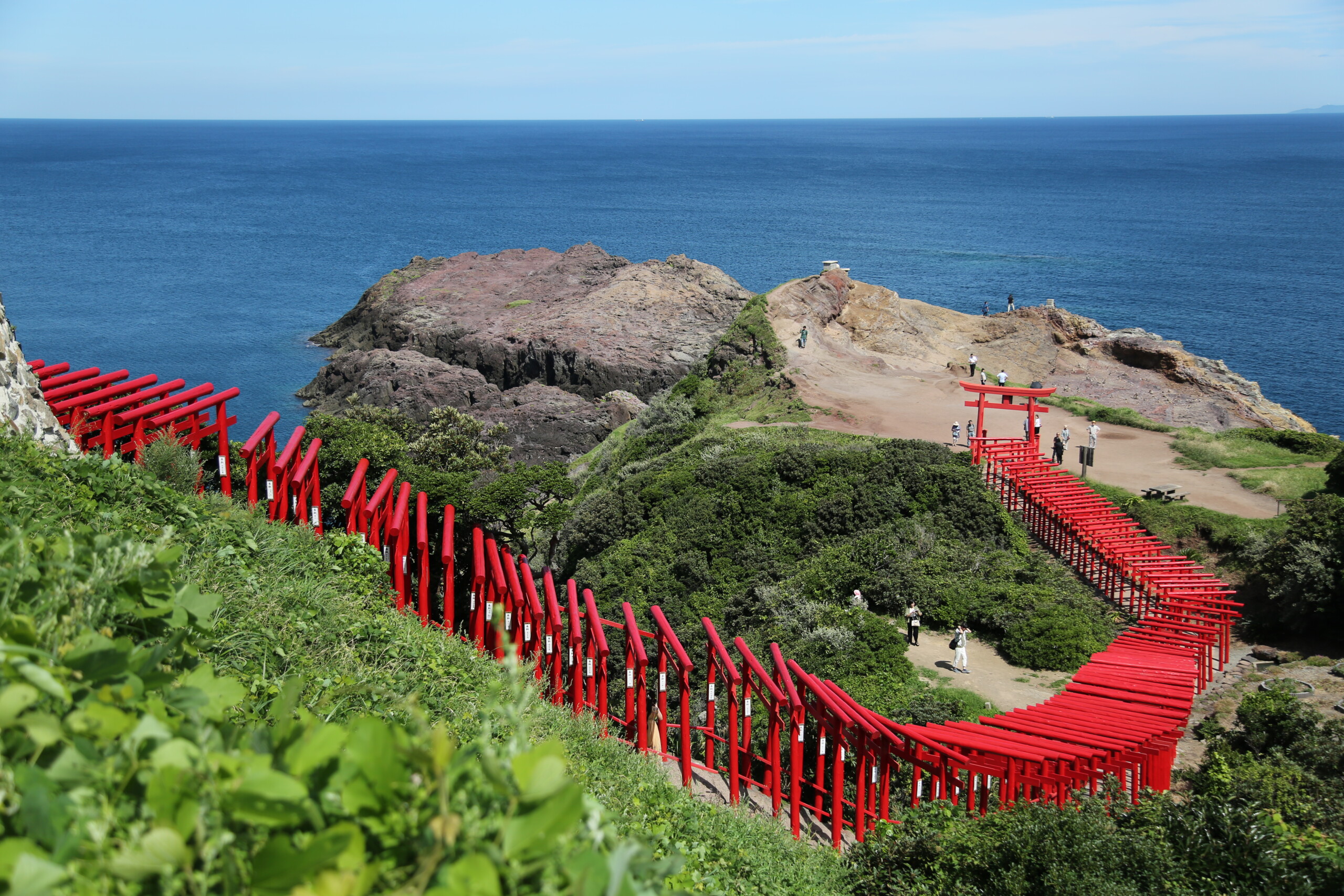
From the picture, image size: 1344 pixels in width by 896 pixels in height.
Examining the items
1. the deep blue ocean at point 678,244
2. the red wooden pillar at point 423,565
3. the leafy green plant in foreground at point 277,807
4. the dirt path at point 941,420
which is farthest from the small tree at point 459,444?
the leafy green plant in foreground at point 277,807

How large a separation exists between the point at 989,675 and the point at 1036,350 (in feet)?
107

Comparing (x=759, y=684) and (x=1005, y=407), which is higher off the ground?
(x=1005, y=407)

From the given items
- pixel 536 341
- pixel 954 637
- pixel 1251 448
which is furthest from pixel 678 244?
pixel 954 637

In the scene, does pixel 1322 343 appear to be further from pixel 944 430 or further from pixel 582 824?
pixel 582 824

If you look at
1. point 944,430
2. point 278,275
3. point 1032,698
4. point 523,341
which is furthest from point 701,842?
point 278,275

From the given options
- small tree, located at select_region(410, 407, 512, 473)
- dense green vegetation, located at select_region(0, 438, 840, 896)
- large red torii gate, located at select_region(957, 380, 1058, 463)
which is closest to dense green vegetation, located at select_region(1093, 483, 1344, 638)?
large red torii gate, located at select_region(957, 380, 1058, 463)

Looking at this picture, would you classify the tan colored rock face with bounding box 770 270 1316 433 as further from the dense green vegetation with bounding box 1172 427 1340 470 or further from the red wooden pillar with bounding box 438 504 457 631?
the red wooden pillar with bounding box 438 504 457 631

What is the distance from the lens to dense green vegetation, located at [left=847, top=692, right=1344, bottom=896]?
7.77 metres

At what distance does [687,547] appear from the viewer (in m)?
21.2

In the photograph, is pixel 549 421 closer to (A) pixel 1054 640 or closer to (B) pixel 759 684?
(A) pixel 1054 640

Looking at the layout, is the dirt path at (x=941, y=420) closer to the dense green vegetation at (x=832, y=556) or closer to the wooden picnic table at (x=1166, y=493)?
the wooden picnic table at (x=1166, y=493)

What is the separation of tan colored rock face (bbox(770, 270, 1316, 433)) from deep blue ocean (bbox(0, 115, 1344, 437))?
10534mm

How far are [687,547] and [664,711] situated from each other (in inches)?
344

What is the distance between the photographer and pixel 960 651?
15.9 meters
